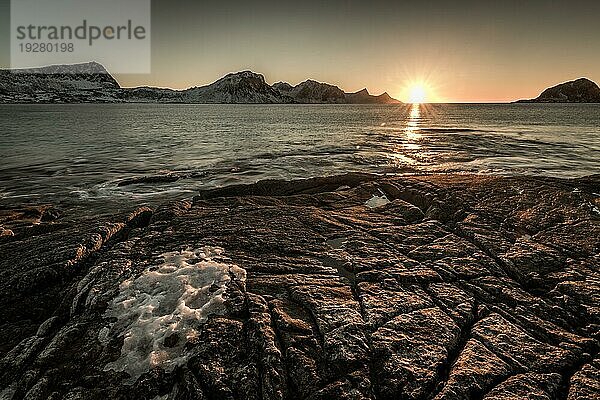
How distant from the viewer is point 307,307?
6559 mm

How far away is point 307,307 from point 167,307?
7.77ft

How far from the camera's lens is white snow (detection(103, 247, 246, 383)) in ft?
18.1

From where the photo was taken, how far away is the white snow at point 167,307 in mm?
5520

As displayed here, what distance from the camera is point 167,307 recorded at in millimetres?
6469

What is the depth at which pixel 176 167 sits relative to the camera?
1096 inches

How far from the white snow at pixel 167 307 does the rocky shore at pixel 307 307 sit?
1.2 inches

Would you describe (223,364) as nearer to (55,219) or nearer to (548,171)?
(55,219)

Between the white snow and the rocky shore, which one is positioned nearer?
the rocky shore

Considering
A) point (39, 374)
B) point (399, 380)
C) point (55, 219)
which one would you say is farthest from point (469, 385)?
point (55, 219)

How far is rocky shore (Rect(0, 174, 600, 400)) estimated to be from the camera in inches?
201

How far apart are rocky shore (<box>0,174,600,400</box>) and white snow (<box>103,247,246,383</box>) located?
3 centimetres

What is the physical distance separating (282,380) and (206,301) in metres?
2.13

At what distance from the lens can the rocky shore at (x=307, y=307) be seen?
5.11 meters

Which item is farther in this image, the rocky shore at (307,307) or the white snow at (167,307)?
the white snow at (167,307)
